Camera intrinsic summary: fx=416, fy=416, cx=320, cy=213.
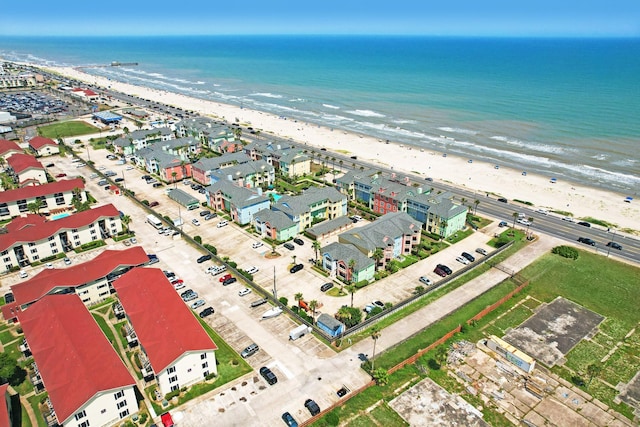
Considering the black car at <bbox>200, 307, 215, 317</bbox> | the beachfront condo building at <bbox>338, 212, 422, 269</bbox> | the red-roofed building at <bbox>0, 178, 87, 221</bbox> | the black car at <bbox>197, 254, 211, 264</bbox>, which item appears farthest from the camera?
the red-roofed building at <bbox>0, 178, 87, 221</bbox>

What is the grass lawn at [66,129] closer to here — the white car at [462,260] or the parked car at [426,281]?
the parked car at [426,281]

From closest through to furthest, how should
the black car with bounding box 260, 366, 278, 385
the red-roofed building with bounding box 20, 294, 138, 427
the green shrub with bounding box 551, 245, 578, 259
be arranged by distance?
the red-roofed building with bounding box 20, 294, 138, 427 → the black car with bounding box 260, 366, 278, 385 → the green shrub with bounding box 551, 245, 578, 259

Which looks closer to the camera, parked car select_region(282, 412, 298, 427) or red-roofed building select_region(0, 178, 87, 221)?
parked car select_region(282, 412, 298, 427)

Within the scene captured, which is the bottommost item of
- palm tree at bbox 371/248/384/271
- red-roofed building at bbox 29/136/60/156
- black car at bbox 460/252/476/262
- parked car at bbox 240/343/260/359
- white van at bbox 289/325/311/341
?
parked car at bbox 240/343/260/359

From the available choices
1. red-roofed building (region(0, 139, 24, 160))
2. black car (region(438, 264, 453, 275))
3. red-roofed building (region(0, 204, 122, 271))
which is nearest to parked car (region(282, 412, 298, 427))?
black car (region(438, 264, 453, 275))

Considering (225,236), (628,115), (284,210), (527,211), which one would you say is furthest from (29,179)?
(628,115)

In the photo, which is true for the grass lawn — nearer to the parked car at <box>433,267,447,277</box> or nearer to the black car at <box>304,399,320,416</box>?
the parked car at <box>433,267,447,277</box>

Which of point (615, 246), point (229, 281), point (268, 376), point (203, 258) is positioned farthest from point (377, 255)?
point (615, 246)
